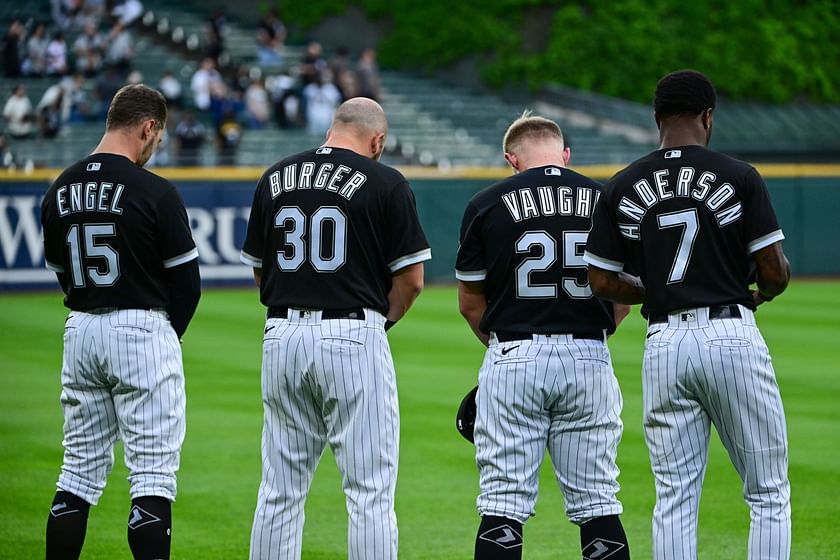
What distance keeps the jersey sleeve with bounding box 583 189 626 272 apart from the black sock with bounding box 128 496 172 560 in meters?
2.16

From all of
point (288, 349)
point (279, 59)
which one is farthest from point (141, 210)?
point (279, 59)

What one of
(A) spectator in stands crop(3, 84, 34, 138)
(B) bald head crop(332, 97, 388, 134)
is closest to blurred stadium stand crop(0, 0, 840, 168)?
(A) spectator in stands crop(3, 84, 34, 138)

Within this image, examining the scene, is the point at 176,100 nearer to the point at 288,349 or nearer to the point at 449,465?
the point at 449,465

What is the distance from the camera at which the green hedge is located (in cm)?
3650

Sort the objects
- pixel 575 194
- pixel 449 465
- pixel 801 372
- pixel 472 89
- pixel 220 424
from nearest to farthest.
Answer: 1. pixel 575 194
2. pixel 449 465
3. pixel 220 424
4. pixel 801 372
5. pixel 472 89

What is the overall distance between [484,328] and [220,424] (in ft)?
19.2

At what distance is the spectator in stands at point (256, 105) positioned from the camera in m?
27.9

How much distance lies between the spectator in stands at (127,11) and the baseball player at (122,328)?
2547cm

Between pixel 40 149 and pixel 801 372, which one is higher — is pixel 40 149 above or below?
above

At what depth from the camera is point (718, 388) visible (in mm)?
5074

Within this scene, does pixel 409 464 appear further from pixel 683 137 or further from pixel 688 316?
pixel 683 137

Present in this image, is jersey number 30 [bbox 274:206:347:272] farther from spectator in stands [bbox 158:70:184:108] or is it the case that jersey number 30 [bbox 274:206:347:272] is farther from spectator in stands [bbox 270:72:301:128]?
spectator in stands [bbox 270:72:301:128]

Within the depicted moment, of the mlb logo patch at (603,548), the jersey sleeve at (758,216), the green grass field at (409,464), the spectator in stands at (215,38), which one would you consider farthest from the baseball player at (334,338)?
the spectator in stands at (215,38)

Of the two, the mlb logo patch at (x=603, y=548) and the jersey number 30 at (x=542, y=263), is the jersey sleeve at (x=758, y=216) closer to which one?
the jersey number 30 at (x=542, y=263)
